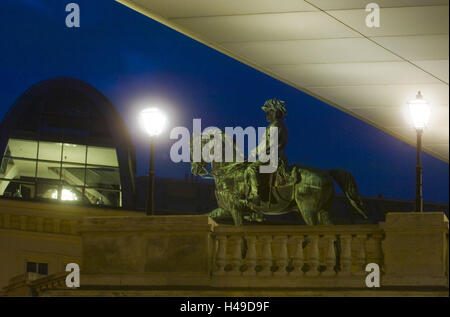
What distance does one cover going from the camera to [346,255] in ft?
68.3

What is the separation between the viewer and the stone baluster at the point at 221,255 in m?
21.2

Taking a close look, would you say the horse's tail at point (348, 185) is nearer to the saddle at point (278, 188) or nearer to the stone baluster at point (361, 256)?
the saddle at point (278, 188)

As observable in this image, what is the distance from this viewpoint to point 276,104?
84.0ft

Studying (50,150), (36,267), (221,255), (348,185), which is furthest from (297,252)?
(50,150)

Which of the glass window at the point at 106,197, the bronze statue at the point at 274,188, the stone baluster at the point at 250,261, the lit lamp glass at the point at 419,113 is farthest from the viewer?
the glass window at the point at 106,197

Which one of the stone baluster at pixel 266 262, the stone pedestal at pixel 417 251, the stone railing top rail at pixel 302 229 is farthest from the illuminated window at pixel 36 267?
the stone pedestal at pixel 417 251

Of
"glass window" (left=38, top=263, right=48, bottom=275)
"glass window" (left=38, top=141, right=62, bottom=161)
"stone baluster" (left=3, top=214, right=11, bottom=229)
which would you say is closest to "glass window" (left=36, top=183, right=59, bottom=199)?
"glass window" (left=38, top=141, right=62, bottom=161)

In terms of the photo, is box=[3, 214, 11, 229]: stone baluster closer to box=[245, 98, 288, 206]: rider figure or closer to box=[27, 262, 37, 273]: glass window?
box=[27, 262, 37, 273]: glass window

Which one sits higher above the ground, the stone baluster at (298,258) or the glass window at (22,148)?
the glass window at (22,148)

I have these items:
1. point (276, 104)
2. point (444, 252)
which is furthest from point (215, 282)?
point (276, 104)

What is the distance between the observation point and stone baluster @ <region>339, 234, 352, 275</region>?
2075 centimetres

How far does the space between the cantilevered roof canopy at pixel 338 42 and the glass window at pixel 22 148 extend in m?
24.4

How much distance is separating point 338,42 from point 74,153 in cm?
Answer: 2913

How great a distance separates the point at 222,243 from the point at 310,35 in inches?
245
